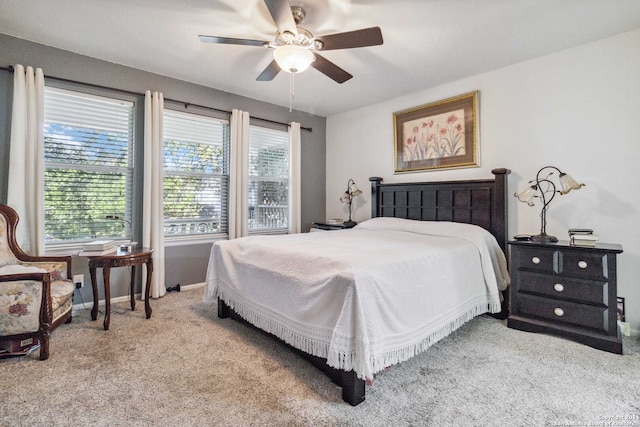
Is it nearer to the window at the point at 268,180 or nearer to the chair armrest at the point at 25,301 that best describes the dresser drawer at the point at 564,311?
the window at the point at 268,180

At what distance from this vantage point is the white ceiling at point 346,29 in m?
2.27

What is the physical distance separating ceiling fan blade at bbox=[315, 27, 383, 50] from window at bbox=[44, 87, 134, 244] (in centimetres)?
246

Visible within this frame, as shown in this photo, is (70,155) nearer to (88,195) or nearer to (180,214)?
(88,195)

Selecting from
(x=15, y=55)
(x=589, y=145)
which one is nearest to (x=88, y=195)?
(x=15, y=55)

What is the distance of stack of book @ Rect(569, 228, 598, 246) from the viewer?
94.1 inches

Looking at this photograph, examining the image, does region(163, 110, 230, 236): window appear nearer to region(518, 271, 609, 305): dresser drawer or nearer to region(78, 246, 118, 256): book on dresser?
region(78, 246, 118, 256): book on dresser

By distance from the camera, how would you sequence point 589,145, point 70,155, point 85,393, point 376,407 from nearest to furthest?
1. point 376,407
2. point 85,393
3. point 589,145
4. point 70,155

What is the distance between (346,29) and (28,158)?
3.04 meters

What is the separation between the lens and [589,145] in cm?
273

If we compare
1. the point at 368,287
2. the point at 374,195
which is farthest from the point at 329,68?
the point at 374,195

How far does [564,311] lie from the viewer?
2.42 metres

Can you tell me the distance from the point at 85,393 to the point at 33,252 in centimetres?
179

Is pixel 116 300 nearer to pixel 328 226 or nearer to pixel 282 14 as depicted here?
pixel 328 226

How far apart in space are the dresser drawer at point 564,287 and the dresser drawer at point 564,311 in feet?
0.16
